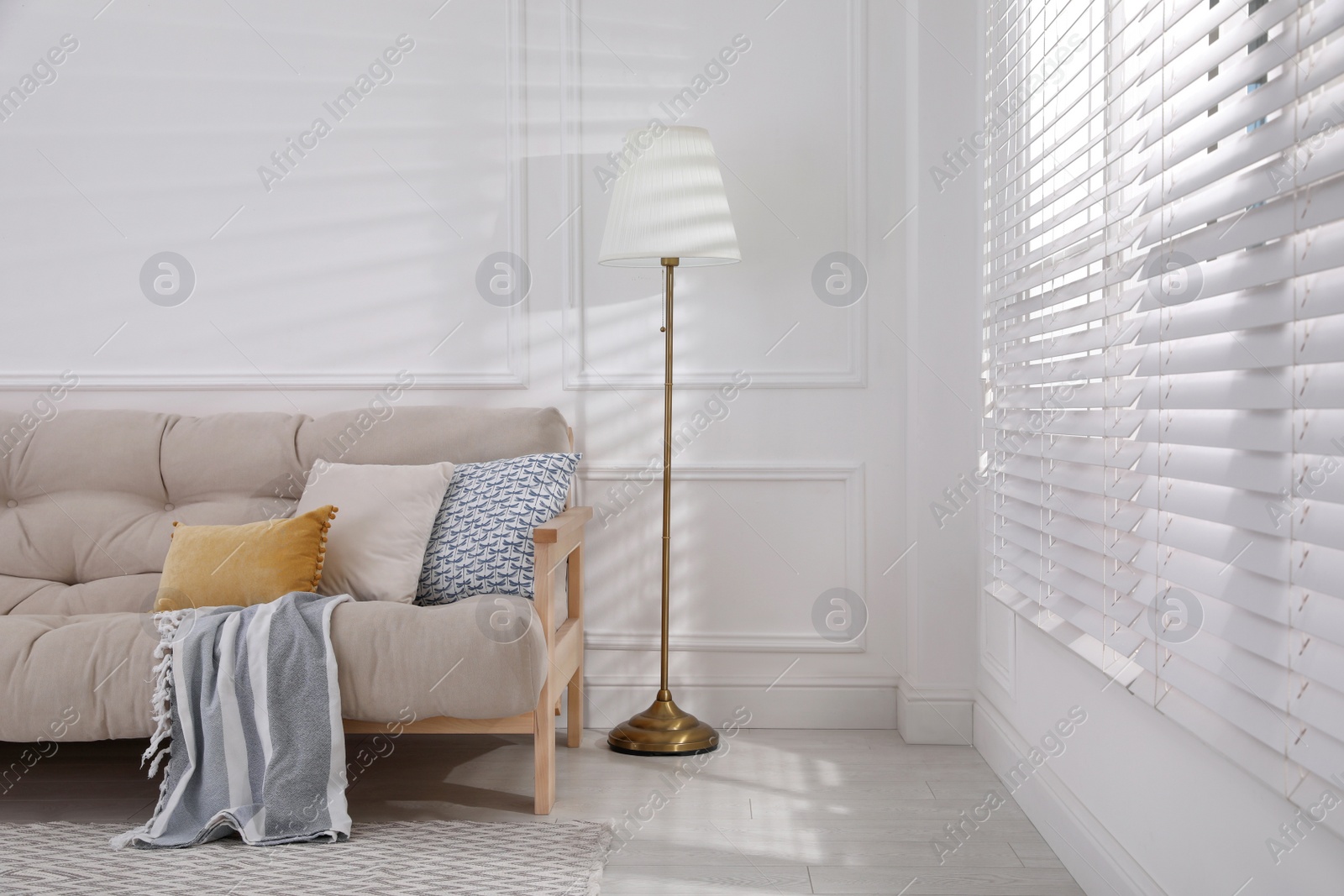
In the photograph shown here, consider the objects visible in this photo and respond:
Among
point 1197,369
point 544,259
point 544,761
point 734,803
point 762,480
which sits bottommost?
point 734,803

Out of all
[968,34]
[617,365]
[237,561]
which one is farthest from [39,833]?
[968,34]

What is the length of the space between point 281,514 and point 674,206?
1337 millimetres

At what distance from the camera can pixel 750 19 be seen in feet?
9.41

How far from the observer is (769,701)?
289cm

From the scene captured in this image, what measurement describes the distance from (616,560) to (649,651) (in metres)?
0.29

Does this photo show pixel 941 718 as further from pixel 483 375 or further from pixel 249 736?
pixel 249 736

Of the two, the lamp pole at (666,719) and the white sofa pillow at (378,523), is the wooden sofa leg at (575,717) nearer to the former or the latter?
the lamp pole at (666,719)

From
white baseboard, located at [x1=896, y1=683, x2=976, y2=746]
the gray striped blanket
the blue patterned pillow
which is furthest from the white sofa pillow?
white baseboard, located at [x1=896, y1=683, x2=976, y2=746]

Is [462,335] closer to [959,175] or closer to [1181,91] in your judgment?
[959,175]

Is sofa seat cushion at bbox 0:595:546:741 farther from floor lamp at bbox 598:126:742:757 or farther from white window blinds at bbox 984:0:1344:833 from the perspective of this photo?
white window blinds at bbox 984:0:1344:833

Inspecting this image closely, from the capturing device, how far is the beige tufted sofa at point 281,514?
202cm

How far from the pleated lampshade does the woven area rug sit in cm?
141

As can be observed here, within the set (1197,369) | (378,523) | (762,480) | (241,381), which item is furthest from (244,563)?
(1197,369)

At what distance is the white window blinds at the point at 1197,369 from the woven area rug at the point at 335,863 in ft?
3.54
